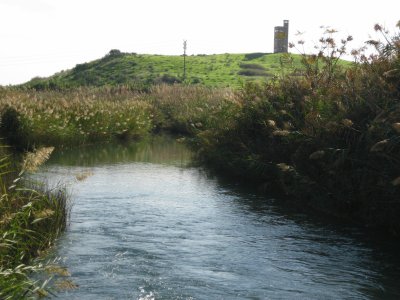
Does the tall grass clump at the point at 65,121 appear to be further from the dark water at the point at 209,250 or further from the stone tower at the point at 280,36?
the stone tower at the point at 280,36

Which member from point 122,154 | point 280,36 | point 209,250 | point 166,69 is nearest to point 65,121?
point 122,154

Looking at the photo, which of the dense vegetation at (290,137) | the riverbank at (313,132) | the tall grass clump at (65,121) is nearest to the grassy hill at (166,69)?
the tall grass clump at (65,121)

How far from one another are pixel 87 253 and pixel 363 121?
5497 mm

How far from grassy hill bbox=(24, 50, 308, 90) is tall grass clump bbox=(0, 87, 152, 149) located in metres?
39.3

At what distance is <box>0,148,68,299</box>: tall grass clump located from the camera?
586cm

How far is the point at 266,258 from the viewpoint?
882 cm

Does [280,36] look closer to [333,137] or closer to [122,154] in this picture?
[122,154]

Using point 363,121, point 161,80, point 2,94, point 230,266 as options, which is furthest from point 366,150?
point 161,80

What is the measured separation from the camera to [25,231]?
7754mm

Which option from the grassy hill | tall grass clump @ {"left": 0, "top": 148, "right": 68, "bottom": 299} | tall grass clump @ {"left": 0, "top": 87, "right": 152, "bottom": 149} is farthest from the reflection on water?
the grassy hill

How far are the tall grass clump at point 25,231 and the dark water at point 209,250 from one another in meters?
0.38

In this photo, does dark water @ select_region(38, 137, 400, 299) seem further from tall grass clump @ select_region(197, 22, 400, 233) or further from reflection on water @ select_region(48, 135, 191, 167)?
reflection on water @ select_region(48, 135, 191, 167)

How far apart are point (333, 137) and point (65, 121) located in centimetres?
1294

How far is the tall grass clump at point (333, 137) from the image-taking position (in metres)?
9.80
